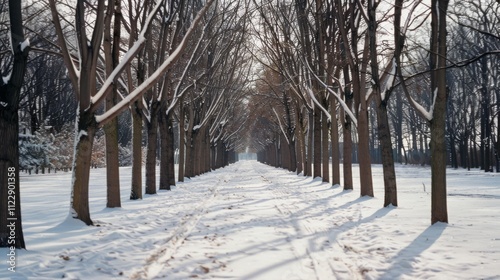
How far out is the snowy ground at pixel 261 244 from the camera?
538 centimetres

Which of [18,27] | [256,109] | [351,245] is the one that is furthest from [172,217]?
[256,109]

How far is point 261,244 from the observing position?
279 inches

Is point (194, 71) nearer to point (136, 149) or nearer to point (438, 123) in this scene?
point (136, 149)

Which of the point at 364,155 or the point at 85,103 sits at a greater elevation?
the point at 85,103

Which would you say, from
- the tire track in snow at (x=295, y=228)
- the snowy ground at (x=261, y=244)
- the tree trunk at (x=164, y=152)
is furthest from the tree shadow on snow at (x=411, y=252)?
the tree trunk at (x=164, y=152)

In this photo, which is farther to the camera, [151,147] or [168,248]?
[151,147]

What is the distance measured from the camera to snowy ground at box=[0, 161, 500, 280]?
212 inches

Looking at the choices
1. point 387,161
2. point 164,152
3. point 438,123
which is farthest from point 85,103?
point 164,152

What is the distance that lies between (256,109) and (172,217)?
34.5 m

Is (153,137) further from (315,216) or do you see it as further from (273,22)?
(273,22)

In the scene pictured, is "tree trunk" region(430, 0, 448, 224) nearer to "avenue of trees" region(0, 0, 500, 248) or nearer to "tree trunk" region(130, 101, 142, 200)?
"avenue of trees" region(0, 0, 500, 248)

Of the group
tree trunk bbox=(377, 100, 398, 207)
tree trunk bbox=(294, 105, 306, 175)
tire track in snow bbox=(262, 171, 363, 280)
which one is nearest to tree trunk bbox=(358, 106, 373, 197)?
tree trunk bbox=(377, 100, 398, 207)

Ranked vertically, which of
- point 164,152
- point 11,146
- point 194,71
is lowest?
point 11,146

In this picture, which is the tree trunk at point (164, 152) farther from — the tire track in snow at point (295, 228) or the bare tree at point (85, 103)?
the bare tree at point (85, 103)
